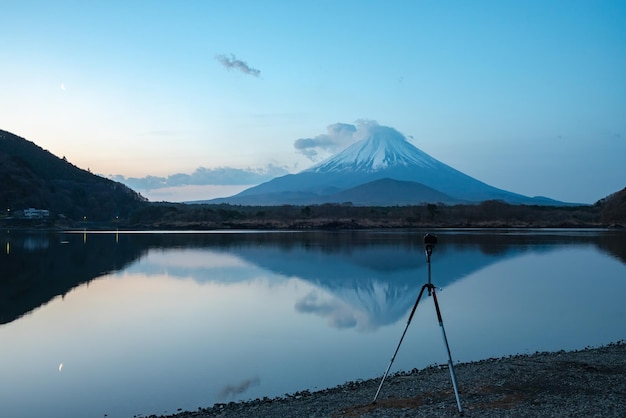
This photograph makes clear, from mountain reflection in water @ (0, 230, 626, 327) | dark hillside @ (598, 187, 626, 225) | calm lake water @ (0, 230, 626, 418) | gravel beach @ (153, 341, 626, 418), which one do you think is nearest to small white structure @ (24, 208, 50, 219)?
mountain reflection in water @ (0, 230, 626, 327)

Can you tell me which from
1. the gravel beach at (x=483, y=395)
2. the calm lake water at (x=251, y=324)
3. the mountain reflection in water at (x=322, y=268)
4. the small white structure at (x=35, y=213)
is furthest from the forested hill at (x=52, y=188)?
the gravel beach at (x=483, y=395)

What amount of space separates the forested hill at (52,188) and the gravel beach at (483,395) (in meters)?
73.1

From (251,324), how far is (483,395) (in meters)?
6.54

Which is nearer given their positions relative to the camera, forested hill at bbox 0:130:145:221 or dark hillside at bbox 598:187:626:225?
dark hillside at bbox 598:187:626:225

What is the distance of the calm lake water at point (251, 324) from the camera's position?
7.20m

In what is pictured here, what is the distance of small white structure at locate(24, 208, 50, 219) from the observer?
6962cm

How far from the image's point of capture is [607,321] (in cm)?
1144

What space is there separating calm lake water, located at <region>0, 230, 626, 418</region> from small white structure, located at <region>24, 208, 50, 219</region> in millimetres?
51492

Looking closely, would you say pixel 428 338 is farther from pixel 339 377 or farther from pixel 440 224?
pixel 440 224

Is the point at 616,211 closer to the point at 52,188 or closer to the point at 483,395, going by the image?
the point at 483,395

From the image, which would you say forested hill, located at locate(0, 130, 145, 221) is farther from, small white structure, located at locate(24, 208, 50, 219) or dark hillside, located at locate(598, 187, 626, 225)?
dark hillside, located at locate(598, 187, 626, 225)

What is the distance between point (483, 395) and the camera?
18.3ft

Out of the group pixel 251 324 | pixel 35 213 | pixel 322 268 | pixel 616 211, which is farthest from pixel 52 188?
pixel 251 324

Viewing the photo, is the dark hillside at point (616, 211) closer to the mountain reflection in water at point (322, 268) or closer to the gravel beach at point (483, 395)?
the mountain reflection in water at point (322, 268)
